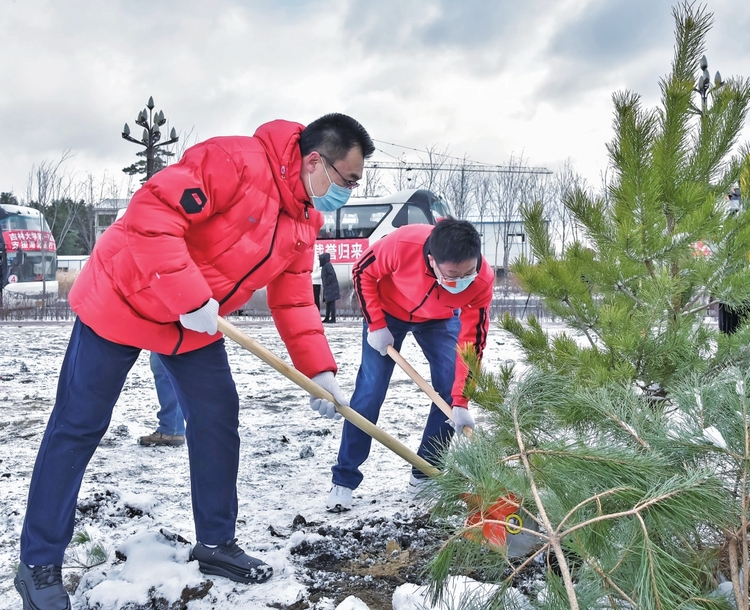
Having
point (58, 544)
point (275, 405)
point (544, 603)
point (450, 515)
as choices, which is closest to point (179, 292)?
point (58, 544)

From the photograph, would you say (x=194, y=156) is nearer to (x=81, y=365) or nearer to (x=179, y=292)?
(x=179, y=292)

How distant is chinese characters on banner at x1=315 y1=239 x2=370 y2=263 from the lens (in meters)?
17.2

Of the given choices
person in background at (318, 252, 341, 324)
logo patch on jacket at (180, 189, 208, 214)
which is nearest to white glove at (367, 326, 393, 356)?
logo patch on jacket at (180, 189, 208, 214)

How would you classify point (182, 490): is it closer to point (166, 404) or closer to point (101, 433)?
point (166, 404)

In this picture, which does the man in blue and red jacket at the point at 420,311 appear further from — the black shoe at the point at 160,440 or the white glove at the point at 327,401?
the black shoe at the point at 160,440

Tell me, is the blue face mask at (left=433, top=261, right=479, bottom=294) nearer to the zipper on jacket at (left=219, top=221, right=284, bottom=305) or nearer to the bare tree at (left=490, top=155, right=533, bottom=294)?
the zipper on jacket at (left=219, top=221, right=284, bottom=305)

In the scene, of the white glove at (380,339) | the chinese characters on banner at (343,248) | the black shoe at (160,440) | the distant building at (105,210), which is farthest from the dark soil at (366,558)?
the distant building at (105,210)

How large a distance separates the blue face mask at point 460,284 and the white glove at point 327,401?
0.71 meters

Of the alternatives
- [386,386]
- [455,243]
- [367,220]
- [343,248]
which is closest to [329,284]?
[343,248]

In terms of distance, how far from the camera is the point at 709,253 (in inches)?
82.7

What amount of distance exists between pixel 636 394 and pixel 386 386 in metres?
1.50

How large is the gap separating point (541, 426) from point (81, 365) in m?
1.46

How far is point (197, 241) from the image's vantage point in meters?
2.15

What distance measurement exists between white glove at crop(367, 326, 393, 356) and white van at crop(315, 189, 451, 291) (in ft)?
44.4
